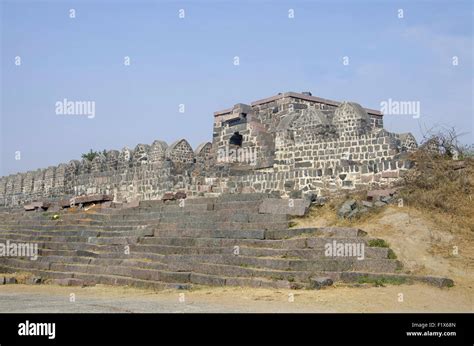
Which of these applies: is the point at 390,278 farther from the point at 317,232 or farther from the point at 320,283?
the point at 317,232

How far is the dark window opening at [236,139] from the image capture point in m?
19.5

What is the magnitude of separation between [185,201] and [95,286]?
419 centimetres

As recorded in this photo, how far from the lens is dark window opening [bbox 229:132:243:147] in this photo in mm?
19516

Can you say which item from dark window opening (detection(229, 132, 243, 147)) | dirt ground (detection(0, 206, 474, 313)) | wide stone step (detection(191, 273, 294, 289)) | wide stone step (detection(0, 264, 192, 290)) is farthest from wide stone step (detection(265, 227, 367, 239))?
dark window opening (detection(229, 132, 243, 147))

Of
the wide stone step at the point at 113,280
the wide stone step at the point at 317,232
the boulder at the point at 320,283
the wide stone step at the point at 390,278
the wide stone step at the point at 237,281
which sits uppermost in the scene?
the wide stone step at the point at 317,232

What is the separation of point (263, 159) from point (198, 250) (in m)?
5.96

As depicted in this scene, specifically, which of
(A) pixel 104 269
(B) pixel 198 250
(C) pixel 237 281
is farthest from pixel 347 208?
(A) pixel 104 269

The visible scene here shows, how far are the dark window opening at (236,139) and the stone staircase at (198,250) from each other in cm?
375

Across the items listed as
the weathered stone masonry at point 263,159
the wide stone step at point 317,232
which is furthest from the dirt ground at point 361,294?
the weathered stone masonry at point 263,159

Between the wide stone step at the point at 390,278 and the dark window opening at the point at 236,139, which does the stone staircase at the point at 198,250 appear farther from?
the dark window opening at the point at 236,139

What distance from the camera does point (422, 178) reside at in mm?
12055

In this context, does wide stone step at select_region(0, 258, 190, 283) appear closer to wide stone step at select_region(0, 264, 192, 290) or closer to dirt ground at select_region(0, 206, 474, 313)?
wide stone step at select_region(0, 264, 192, 290)

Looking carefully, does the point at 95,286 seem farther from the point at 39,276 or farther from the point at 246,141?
the point at 246,141
